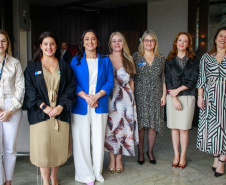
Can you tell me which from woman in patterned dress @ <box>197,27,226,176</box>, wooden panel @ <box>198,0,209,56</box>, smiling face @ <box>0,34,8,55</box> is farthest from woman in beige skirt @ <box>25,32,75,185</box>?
wooden panel @ <box>198,0,209,56</box>

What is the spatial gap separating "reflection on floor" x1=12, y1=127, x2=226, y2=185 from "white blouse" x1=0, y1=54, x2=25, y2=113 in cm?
106

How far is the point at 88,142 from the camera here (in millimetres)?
3480

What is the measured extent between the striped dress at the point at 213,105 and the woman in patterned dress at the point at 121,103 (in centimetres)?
89

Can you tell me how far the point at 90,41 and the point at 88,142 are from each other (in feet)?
3.73

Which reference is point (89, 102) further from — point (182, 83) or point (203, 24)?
point (203, 24)

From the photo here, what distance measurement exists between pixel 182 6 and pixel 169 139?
5.12m

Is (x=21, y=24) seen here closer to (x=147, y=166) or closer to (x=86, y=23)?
(x=86, y=23)

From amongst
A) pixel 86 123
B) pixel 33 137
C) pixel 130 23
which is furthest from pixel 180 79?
pixel 130 23

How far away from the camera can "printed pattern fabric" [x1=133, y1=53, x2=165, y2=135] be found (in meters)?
4.02

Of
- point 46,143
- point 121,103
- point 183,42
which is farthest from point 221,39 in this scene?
point 46,143

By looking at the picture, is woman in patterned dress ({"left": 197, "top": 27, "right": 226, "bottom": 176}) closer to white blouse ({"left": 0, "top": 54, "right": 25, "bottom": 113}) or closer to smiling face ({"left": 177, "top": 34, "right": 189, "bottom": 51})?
smiling face ({"left": 177, "top": 34, "right": 189, "bottom": 51})

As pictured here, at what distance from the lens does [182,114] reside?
3996 mm

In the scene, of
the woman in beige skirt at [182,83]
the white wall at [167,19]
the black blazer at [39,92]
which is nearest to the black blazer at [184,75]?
the woman in beige skirt at [182,83]

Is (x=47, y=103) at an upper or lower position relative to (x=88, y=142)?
upper
